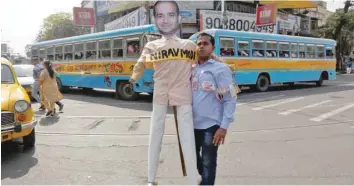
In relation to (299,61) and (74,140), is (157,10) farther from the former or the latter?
(299,61)

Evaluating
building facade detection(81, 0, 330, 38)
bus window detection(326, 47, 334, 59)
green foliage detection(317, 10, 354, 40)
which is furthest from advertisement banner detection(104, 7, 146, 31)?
green foliage detection(317, 10, 354, 40)

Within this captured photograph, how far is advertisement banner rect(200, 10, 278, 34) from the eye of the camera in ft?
81.4

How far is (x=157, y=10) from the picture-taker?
3391mm

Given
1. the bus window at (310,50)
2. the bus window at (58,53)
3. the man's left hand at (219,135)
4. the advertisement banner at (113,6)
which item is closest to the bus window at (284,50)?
the bus window at (310,50)

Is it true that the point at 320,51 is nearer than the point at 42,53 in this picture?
No

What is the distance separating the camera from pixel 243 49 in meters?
14.5

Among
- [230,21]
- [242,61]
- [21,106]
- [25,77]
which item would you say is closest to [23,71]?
[25,77]

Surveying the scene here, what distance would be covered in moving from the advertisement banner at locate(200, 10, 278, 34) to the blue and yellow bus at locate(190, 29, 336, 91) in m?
7.20

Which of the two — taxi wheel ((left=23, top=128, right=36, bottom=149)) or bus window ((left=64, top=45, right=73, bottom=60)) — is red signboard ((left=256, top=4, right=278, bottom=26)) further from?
taxi wheel ((left=23, top=128, right=36, bottom=149))

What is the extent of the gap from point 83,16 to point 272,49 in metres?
16.4

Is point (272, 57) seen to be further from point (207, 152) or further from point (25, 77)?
point (207, 152)

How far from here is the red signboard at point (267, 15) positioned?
78.0ft

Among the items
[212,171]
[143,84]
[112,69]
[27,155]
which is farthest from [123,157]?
[112,69]

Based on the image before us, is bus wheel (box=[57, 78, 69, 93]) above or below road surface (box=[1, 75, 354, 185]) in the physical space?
above
